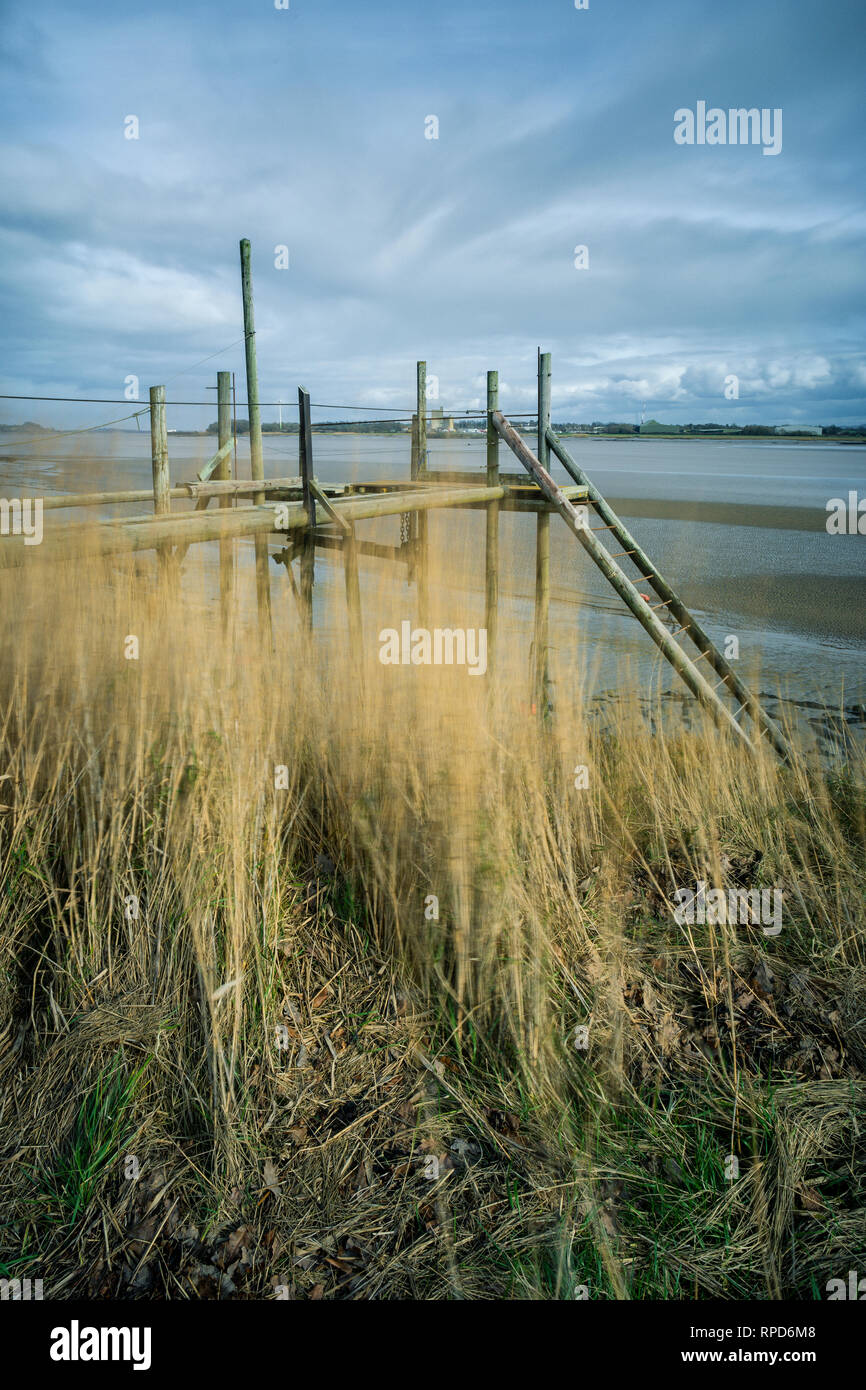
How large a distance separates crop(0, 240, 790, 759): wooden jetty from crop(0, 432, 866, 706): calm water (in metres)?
0.33

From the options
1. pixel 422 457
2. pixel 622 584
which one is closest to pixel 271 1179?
pixel 622 584

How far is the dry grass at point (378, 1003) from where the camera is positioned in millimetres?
2334

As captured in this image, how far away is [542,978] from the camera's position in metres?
2.92

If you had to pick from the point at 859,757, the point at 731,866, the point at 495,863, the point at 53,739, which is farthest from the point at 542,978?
the point at 859,757

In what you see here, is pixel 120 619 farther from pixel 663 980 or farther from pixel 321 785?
pixel 663 980

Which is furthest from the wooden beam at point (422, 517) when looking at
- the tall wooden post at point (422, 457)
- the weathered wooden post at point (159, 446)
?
the weathered wooden post at point (159, 446)

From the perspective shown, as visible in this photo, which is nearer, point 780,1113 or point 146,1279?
point 146,1279

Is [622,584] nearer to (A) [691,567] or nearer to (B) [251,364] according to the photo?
(B) [251,364]

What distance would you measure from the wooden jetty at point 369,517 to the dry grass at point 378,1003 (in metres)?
1.11

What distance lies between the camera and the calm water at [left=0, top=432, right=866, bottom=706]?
775 cm

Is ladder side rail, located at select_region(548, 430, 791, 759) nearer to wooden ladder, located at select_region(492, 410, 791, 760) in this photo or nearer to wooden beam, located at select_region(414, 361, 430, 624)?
wooden ladder, located at select_region(492, 410, 791, 760)

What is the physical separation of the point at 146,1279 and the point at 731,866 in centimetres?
277

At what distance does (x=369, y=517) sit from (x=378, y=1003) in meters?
6.15

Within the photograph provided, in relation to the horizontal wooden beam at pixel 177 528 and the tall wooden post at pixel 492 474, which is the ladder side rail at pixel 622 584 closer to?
the tall wooden post at pixel 492 474
